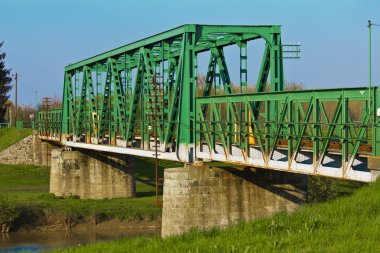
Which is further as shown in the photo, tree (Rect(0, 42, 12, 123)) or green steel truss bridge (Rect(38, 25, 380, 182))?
tree (Rect(0, 42, 12, 123))

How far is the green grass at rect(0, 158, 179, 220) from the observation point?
56.1 meters

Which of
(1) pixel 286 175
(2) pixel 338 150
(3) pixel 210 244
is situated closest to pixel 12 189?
(1) pixel 286 175

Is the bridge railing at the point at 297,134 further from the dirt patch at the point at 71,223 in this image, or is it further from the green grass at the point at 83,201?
the green grass at the point at 83,201

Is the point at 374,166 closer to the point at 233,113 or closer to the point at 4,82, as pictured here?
the point at 233,113

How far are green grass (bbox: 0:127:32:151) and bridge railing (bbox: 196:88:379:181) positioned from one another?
193ft

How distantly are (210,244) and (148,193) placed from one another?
51424 mm

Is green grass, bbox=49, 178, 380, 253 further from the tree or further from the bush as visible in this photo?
the tree

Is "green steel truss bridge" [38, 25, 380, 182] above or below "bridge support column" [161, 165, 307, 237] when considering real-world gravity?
above

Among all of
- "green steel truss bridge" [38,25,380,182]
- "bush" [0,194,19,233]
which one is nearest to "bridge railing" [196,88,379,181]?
"green steel truss bridge" [38,25,380,182]

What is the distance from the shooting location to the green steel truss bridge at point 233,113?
23.0 metres

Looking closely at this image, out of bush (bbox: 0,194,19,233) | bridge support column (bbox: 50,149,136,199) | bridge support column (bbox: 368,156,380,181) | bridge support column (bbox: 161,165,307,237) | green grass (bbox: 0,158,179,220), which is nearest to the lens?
bridge support column (bbox: 368,156,380,181)

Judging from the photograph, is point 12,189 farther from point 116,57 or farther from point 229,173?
point 229,173

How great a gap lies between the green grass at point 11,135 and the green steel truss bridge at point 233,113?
117ft

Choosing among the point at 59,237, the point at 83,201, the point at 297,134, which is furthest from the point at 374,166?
the point at 83,201
